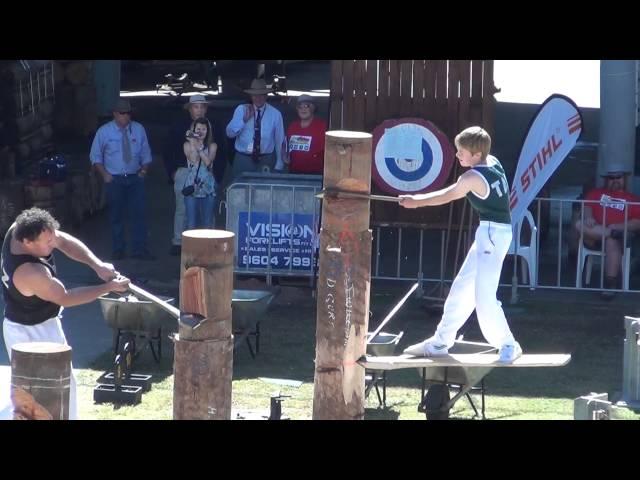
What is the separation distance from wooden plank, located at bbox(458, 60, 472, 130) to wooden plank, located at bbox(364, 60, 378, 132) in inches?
31.1

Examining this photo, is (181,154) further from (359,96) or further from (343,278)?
(343,278)

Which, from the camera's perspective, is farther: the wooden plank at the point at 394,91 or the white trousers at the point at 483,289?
the wooden plank at the point at 394,91

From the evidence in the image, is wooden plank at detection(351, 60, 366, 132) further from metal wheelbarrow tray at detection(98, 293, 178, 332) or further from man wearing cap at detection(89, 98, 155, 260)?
metal wheelbarrow tray at detection(98, 293, 178, 332)

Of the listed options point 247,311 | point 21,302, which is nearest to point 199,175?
point 247,311

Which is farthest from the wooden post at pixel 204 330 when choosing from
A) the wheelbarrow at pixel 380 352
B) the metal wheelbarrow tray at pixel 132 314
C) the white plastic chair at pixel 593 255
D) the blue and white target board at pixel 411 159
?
the white plastic chair at pixel 593 255

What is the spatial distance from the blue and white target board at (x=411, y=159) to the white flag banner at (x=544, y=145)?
0.72 metres

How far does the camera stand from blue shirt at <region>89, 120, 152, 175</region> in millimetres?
14086

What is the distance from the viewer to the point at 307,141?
13508 mm

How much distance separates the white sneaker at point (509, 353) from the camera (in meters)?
7.77

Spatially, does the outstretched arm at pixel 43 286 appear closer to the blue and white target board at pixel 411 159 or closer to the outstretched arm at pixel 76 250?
the outstretched arm at pixel 76 250

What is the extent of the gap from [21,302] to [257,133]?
20.5ft
